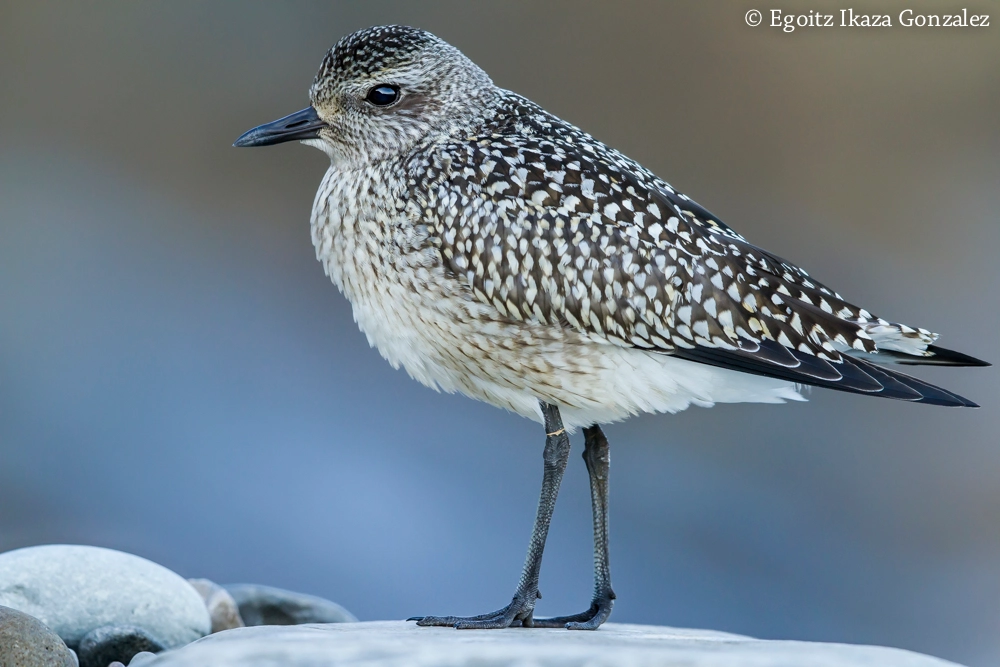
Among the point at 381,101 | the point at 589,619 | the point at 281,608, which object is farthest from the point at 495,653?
the point at 281,608

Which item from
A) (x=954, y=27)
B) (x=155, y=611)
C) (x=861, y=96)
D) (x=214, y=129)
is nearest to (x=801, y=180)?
(x=861, y=96)

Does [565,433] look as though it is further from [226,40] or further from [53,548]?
A: [226,40]

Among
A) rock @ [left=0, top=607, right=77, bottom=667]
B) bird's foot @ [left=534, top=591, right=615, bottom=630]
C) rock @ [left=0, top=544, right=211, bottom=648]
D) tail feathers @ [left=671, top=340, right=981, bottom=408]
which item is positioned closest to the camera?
rock @ [left=0, top=607, right=77, bottom=667]

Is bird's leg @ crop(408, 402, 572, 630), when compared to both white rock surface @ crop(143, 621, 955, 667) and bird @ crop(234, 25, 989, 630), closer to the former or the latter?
bird @ crop(234, 25, 989, 630)

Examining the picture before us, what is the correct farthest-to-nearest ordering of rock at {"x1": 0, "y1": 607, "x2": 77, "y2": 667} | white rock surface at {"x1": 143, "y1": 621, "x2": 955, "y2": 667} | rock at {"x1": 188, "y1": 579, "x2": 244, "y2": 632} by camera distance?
rock at {"x1": 188, "y1": 579, "x2": 244, "y2": 632} → rock at {"x1": 0, "y1": 607, "x2": 77, "y2": 667} → white rock surface at {"x1": 143, "y1": 621, "x2": 955, "y2": 667}

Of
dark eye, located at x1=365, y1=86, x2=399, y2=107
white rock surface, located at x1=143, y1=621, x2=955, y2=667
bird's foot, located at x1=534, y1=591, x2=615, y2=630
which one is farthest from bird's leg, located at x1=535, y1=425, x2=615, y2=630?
dark eye, located at x1=365, y1=86, x2=399, y2=107
